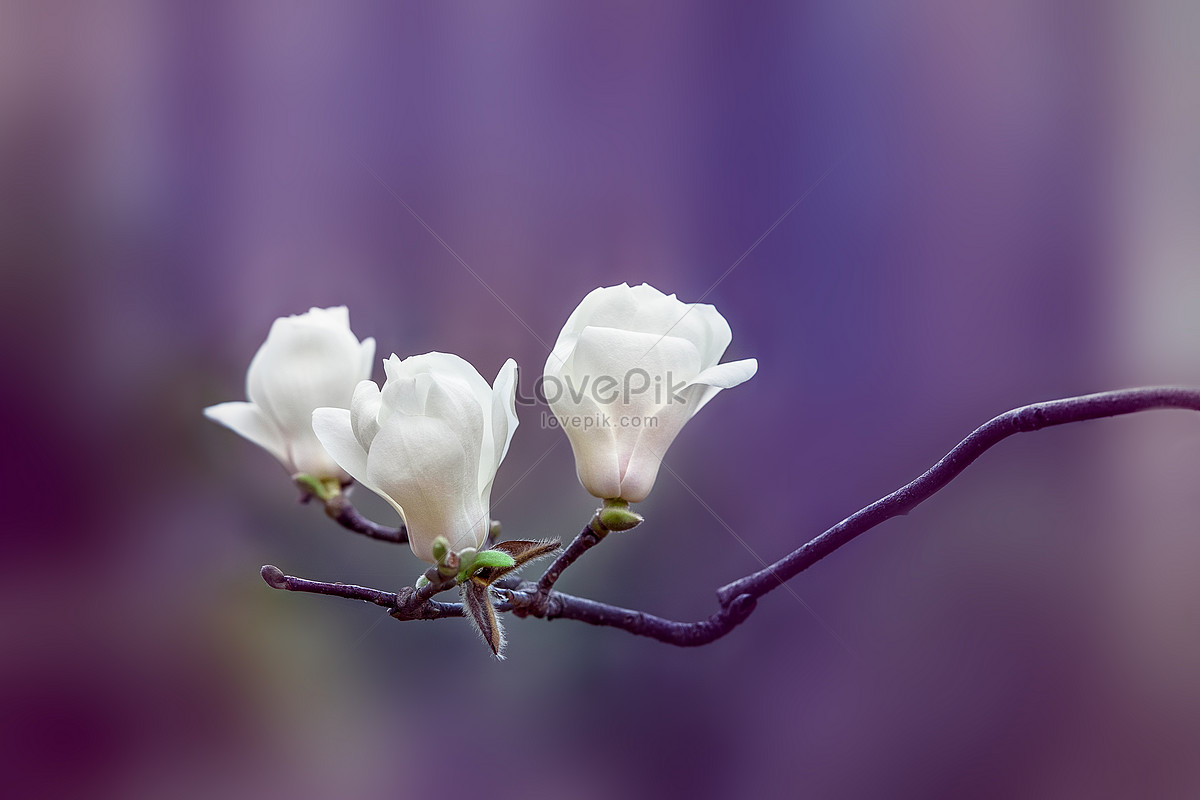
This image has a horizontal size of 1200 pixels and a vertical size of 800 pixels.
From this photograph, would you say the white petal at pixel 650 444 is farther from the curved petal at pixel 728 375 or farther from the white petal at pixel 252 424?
the white petal at pixel 252 424

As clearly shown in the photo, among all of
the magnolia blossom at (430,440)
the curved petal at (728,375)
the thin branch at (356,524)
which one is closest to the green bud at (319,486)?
the thin branch at (356,524)

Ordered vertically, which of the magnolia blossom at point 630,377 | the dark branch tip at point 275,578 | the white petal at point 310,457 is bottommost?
the white petal at point 310,457

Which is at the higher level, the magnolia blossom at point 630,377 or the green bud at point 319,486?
the magnolia blossom at point 630,377

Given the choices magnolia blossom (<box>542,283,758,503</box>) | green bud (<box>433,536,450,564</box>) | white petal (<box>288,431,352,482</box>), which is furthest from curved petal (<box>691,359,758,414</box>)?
white petal (<box>288,431,352,482</box>)

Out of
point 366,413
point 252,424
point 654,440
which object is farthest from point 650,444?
point 252,424

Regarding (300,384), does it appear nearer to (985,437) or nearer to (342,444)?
(342,444)

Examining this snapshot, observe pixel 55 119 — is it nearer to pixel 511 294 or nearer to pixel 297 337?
pixel 511 294
